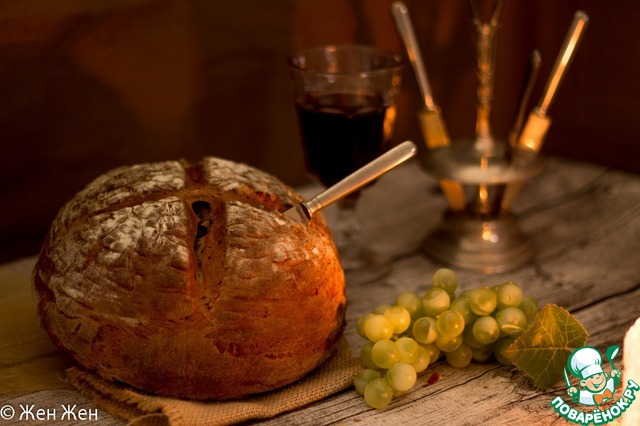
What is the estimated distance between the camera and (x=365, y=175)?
0.98 m

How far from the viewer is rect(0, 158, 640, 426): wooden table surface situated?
89 centimetres

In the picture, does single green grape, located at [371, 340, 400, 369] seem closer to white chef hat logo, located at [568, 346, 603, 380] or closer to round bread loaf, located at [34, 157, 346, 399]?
round bread loaf, located at [34, 157, 346, 399]

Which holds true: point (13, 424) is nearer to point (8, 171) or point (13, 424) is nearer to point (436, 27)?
point (8, 171)

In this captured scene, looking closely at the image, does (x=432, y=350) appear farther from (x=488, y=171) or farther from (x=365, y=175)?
(x=488, y=171)

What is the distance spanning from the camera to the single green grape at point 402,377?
0.87 m

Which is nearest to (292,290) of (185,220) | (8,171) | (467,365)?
(185,220)

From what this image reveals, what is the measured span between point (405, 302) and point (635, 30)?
93 cm

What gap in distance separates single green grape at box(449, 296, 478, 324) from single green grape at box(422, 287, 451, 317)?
0.01m

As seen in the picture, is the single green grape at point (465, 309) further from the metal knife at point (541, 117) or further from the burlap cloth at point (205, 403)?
the metal knife at point (541, 117)

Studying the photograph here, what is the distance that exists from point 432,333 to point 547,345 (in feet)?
0.46

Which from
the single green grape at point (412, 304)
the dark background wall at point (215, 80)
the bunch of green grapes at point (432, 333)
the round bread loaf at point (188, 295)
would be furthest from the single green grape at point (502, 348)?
the dark background wall at point (215, 80)

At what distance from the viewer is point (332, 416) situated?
88cm

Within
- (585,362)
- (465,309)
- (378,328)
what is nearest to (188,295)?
(378,328)

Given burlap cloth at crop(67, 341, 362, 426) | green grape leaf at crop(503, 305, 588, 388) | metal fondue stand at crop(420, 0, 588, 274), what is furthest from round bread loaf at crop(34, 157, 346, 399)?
metal fondue stand at crop(420, 0, 588, 274)
